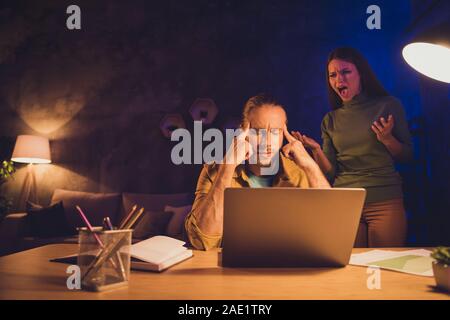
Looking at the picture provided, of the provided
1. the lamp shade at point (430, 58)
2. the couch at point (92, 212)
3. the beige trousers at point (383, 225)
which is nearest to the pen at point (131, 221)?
the lamp shade at point (430, 58)

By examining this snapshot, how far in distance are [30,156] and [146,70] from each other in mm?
1714

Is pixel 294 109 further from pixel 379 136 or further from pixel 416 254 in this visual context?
pixel 416 254

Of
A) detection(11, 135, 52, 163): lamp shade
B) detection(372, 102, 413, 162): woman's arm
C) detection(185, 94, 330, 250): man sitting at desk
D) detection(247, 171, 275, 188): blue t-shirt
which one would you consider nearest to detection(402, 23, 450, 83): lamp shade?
detection(185, 94, 330, 250): man sitting at desk

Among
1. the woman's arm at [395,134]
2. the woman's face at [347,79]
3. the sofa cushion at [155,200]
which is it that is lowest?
the sofa cushion at [155,200]

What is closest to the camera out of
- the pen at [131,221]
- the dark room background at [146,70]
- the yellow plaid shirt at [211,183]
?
the pen at [131,221]

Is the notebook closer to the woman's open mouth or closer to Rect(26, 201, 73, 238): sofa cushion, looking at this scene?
the woman's open mouth

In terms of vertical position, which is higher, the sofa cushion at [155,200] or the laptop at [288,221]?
the laptop at [288,221]

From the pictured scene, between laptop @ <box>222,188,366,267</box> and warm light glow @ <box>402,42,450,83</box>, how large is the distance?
1.90ft

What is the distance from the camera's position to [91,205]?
12.6 ft

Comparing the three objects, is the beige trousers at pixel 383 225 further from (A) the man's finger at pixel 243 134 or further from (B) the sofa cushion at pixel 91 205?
(B) the sofa cushion at pixel 91 205

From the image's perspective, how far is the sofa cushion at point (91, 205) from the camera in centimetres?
375

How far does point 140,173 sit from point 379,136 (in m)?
2.94

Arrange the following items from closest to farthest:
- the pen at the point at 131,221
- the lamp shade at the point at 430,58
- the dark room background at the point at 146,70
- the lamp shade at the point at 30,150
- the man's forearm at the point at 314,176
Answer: the pen at the point at 131,221, the lamp shade at the point at 430,58, the man's forearm at the point at 314,176, the lamp shade at the point at 30,150, the dark room background at the point at 146,70
